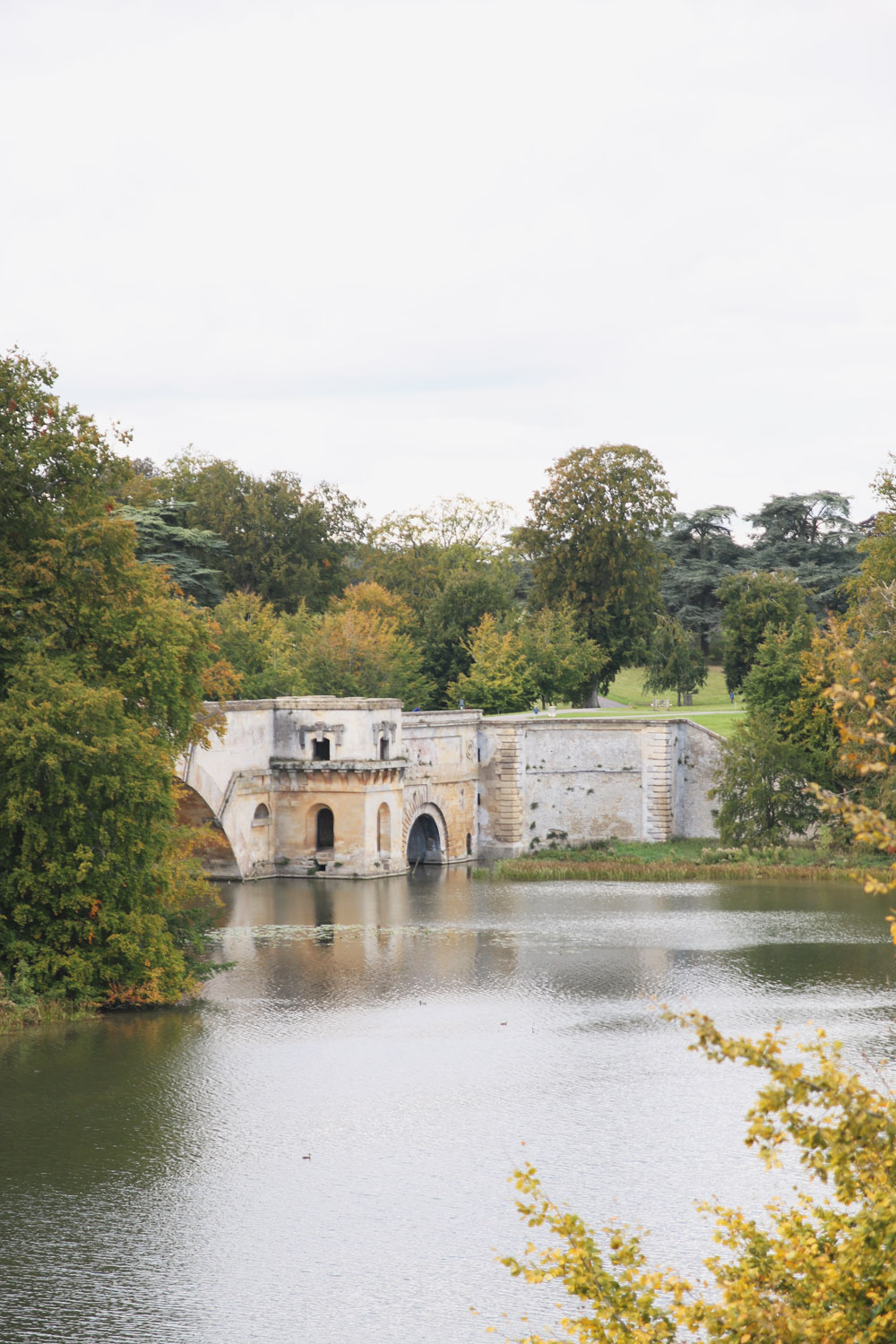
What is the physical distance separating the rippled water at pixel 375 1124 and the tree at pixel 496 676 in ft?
68.1

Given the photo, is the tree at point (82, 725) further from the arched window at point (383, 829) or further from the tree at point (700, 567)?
the tree at point (700, 567)

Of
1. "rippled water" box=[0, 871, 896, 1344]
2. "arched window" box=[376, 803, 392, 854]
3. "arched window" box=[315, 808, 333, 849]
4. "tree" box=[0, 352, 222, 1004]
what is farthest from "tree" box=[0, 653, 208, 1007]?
"arched window" box=[315, 808, 333, 849]

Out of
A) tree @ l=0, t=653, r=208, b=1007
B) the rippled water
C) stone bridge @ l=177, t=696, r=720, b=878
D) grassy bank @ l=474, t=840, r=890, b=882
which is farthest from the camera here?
grassy bank @ l=474, t=840, r=890, b=882

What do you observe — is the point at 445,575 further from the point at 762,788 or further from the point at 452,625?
the point at 762,788

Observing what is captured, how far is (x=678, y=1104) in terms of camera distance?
18078mm

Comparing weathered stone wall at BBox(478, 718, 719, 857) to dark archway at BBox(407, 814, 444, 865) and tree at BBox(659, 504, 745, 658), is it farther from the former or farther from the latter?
tree at BBox(659, 504, 745, 658)

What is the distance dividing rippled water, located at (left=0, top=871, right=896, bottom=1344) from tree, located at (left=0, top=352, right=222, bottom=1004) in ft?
4.36

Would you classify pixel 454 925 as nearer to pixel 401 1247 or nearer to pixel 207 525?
pixel 401 1247

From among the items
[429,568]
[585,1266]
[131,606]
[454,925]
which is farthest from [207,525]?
[585,1266]

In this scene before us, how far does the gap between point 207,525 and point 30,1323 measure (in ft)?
168

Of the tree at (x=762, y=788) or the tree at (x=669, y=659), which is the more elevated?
the tree at (x=669, y=659)

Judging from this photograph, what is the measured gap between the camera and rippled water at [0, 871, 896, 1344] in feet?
42.2

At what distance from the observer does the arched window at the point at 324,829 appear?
1652 inches

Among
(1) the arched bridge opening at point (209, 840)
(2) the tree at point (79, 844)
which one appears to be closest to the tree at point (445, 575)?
(1) the arched bridge opening at point (209, 840)
